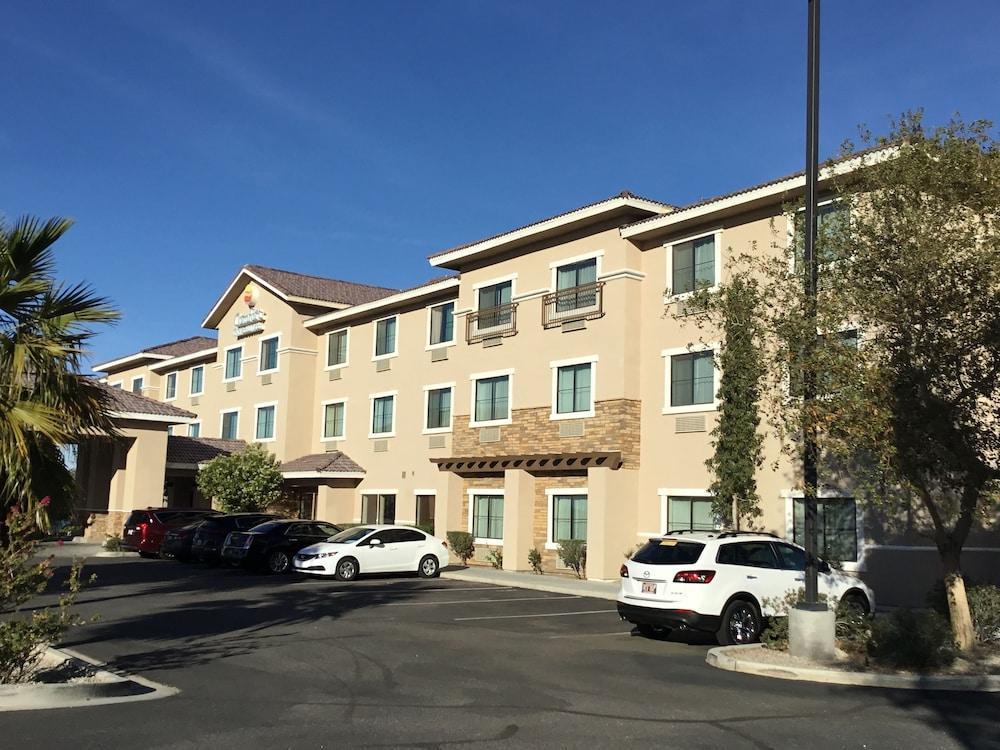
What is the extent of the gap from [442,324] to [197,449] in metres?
13.6

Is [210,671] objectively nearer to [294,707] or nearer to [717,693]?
[294,707]

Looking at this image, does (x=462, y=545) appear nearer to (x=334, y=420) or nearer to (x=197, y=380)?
(x=334, y=420)

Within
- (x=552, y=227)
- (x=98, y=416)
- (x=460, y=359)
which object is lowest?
(x=98, y=416)

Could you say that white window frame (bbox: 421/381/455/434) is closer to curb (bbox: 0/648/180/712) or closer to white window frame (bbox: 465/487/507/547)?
white window frame (bbox: 465/487/507/547)

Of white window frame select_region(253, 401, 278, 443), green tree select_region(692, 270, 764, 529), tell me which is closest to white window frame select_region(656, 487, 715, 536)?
green tree select_region(692, 270, 764, 529)

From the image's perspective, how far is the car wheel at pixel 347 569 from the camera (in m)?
23.4

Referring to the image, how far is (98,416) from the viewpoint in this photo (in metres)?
11.9

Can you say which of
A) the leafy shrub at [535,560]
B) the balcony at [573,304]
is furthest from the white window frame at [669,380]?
the leafy shrub at [535,560]

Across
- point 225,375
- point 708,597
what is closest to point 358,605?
point 708,597

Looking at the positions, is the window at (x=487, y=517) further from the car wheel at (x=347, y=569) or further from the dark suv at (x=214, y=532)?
the dark suv at (x=214, y=532)

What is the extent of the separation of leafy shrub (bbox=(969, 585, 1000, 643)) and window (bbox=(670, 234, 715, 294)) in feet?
38.8

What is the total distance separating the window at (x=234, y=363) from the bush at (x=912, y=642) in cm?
3546

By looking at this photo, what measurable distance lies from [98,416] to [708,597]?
860cm

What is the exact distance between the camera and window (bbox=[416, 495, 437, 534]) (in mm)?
32656
